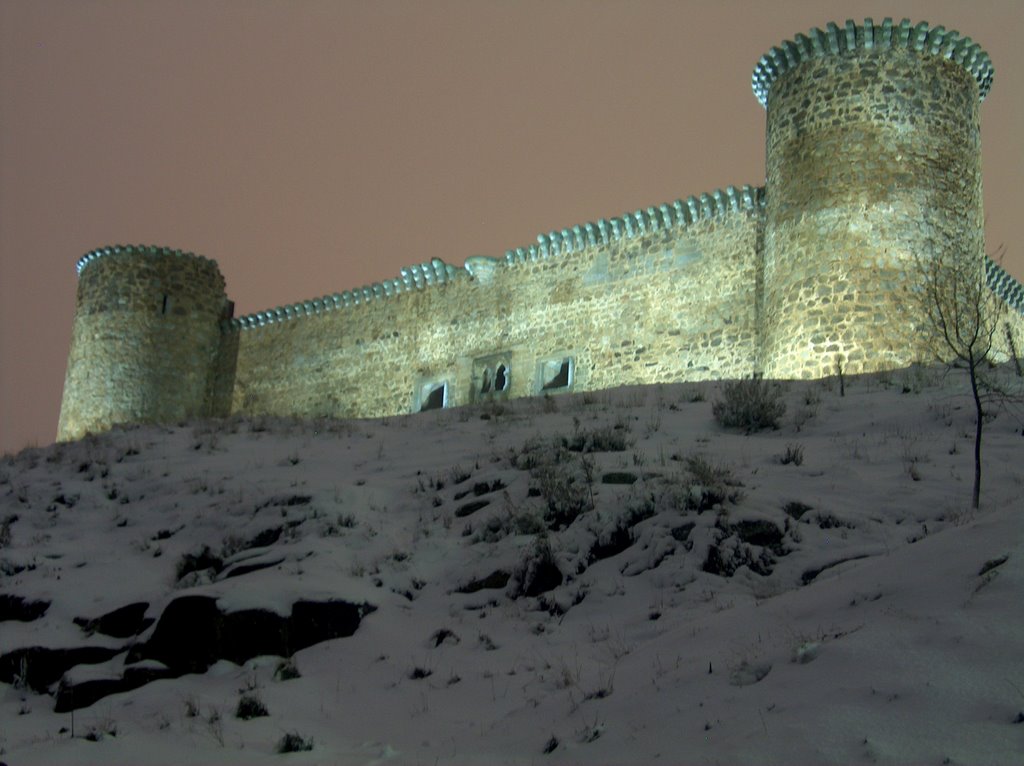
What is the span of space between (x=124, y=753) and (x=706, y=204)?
18081 mm

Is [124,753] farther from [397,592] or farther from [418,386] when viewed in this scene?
[418,386]

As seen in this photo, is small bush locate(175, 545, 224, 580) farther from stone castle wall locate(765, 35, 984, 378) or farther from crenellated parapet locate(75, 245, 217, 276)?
crenellated parapet locate(75, 245, 217, 276)

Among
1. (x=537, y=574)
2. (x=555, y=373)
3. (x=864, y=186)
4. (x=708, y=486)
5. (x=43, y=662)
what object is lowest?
(x=43, y=662)

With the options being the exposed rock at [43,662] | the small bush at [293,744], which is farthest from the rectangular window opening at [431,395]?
the small bush at [293,744]

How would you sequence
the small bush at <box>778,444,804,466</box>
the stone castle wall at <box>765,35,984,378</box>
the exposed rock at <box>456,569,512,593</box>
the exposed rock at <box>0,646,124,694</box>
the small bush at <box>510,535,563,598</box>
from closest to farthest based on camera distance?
1. the exposed rock at <box>0,646,124,694</box>
2. the small bush at <box>510,535,563,598</box>
3. the exposed rock at <box>456,569,512,593</box>
4. the small bush at <box>778,444,804,466</box>
5. the stone castle wall at <box>765,35,984,378</box>

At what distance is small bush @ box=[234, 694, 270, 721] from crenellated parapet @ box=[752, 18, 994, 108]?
1687 cm

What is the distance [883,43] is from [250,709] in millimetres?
17167

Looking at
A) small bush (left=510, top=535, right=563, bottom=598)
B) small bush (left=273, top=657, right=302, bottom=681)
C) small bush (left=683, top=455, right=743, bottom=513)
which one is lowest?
small bush (left=273, top=657, right=302, bottom=681)

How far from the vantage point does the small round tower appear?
2872 cm

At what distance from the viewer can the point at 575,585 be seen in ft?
26.1

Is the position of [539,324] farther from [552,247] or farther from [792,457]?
[792,457]

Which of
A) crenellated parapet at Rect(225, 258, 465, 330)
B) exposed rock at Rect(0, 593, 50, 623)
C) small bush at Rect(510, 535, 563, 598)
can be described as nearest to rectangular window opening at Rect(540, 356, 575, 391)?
crenellated parapet at Rect(225, 258, 465, 330)

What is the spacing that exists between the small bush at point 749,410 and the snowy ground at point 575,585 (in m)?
0.19

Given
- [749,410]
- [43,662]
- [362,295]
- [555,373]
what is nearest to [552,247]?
[555,373]
